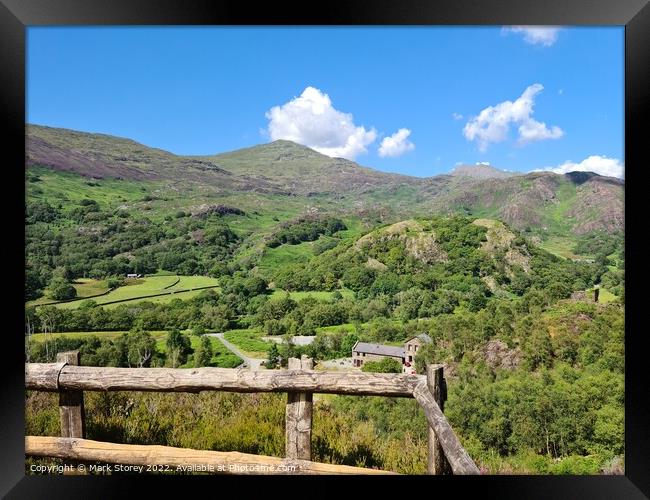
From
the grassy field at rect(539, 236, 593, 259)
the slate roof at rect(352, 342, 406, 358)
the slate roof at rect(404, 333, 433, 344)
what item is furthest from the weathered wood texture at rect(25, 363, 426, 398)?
the grassy field at rect(539, 236, 593, 259)

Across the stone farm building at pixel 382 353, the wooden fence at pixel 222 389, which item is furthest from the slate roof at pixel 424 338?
the wooden fence at pixel 222 389

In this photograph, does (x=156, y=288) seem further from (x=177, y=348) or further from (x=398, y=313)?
(x=398, y=313)

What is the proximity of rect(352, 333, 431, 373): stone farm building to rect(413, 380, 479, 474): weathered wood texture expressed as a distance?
277 centimetres

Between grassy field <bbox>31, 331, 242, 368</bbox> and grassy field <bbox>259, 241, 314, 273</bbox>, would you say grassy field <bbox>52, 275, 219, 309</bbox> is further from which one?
grassy field <bbox>259, 241, 314, 273</bbox>

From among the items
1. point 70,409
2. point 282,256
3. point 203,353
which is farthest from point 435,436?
point 282,256

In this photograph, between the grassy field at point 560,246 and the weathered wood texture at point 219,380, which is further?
the grassy field at point 560,246

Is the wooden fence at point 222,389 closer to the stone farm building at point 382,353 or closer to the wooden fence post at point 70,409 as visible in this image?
the wooden fence post at point 70,409

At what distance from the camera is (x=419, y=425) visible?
9.10 ft

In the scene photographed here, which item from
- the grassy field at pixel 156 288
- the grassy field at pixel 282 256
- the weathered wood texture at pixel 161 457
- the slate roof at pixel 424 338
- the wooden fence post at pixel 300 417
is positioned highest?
the grassy field at pixel 282 256

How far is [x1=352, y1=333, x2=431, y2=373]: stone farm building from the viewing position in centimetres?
483

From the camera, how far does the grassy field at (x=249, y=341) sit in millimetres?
5090

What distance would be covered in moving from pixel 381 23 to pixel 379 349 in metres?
4.11

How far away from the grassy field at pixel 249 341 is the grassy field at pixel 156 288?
0.84m

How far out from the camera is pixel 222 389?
2.04 m
